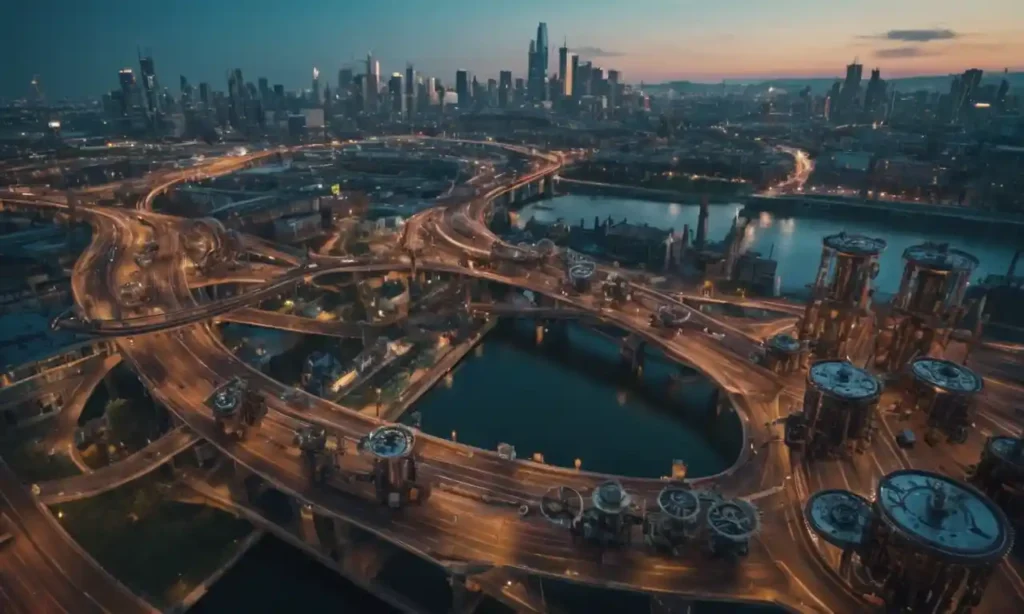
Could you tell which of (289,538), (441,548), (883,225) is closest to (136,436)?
(289,538)

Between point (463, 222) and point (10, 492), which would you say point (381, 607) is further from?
point (463, 222)

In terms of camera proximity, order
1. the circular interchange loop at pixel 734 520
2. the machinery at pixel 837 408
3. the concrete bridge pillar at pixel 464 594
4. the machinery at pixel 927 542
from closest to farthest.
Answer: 1. the machinery at pixel 927 542
2. the circular interchange loop at pixel 734 520
3. the concrete bridge pillar at pixel 464 594
4. the machinery at pixel 837 408

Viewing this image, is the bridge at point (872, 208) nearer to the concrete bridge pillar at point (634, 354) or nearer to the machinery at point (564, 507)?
the concrete bridge pillar at point (634, 354)

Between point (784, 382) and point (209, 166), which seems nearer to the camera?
point (784, 382)

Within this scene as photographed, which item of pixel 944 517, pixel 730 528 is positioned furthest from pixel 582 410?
pixel 944 517

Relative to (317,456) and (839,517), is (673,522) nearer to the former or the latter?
(839,517)

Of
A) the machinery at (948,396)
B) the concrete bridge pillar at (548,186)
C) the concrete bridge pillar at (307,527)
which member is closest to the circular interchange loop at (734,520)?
the machinery at (948,396)

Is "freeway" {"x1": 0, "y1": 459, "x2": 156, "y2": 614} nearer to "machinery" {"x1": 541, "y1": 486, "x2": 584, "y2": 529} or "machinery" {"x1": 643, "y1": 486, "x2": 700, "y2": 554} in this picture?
"machinery" {"x1": 541, "y1": 486, "x2": 584, "y2": 529}
